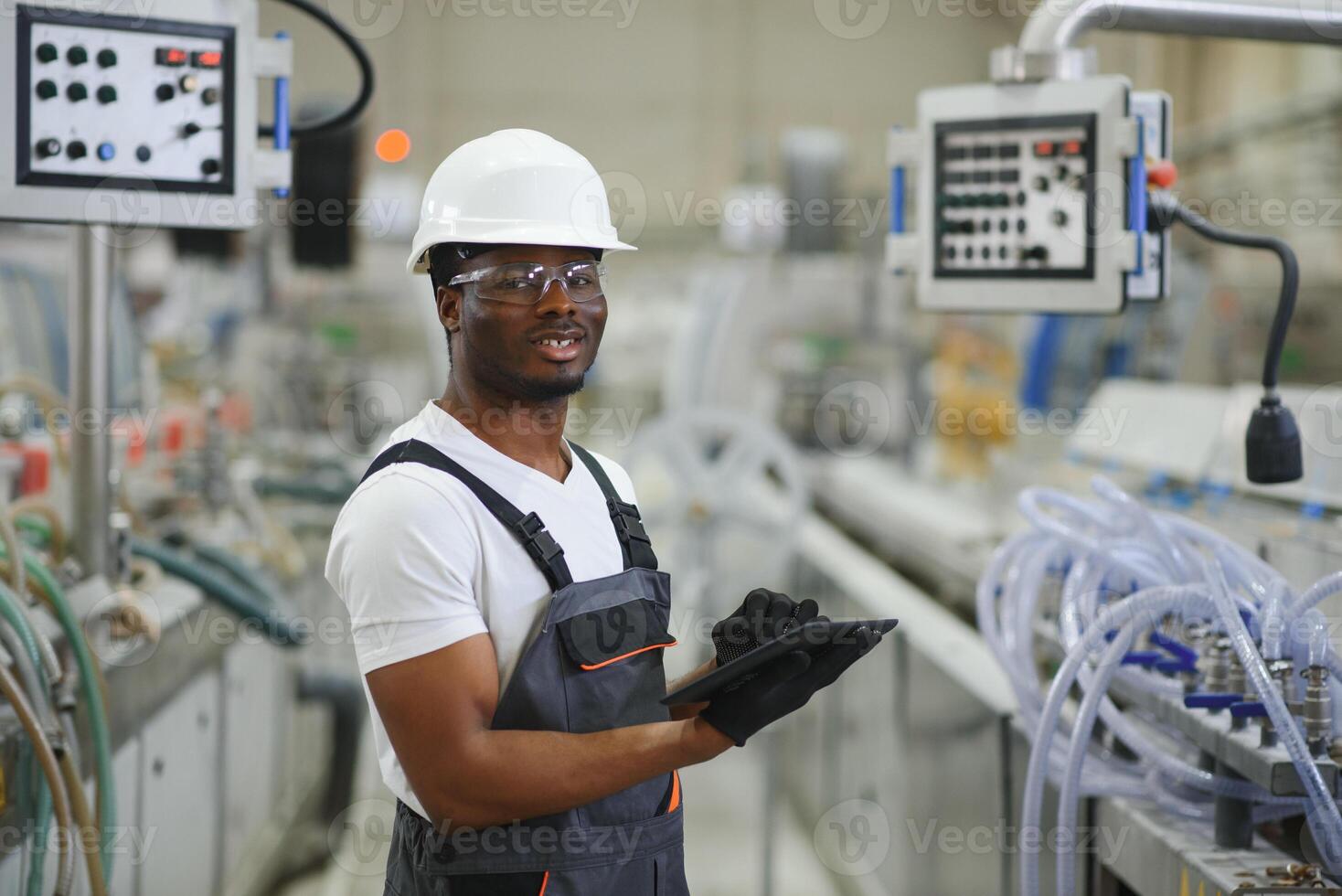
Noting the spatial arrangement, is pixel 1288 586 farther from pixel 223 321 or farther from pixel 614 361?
pixel 223 321

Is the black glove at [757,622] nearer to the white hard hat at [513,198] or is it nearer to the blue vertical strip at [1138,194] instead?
the white hard hat at [513,198]

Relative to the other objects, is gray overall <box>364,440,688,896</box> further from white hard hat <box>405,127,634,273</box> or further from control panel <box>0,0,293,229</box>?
control panel <box>0,0,293,229</box>

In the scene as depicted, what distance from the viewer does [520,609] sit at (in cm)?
119

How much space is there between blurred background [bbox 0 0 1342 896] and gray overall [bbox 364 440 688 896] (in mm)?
742

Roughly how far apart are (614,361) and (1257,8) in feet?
14.7

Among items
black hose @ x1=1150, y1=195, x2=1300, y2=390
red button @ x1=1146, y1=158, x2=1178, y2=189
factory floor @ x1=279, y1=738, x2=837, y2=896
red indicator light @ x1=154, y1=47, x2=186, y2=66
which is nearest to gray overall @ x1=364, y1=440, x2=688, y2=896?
red indicator light @ x1=154, y1=47, x2=186, y2=66

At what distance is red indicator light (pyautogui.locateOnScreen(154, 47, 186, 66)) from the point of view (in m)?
1.84

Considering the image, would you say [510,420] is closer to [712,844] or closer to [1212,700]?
[1212,700]

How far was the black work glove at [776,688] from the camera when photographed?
1097mm

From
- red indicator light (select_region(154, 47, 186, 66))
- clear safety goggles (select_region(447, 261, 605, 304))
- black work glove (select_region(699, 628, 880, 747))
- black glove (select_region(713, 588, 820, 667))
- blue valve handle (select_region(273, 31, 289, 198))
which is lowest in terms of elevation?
black work glove (select_region(699, 628, 880, 747))

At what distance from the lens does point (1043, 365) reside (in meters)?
4.33

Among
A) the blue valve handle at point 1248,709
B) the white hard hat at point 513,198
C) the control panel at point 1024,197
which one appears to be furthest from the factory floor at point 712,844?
the white hard hat at point 513,198

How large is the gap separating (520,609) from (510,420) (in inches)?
8.3

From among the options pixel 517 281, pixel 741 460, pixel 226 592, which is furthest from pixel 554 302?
pixel 741 460
